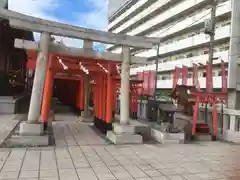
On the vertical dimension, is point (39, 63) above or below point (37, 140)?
above

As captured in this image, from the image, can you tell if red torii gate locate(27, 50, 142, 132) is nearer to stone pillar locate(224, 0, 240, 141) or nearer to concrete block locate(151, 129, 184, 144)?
concrete block locate(151, 129, 184, 144)

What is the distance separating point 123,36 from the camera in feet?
31.6

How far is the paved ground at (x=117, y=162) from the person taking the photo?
18.6 ft

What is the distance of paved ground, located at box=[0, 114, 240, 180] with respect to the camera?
5672mm

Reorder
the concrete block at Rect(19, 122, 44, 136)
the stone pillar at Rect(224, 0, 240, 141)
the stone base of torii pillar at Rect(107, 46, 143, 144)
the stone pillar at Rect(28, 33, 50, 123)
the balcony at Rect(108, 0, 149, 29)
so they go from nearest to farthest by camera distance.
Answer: the concrete block at Rect(19, 122, 44, 136)
the stone pillar at Rect(28, 33, 50, 123)
the stone base of torii pillar at Rect(107, 46, 143, 144)
the stone pillar at Rect(224, 0, 240, 141)
the balcony at Rect(108, 0, 149, 29)

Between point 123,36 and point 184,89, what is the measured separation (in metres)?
3.80

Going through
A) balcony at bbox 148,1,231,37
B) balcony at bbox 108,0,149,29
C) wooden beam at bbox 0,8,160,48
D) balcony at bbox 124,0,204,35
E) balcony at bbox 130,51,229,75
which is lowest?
wooden beam at bbox 0,8,160,48

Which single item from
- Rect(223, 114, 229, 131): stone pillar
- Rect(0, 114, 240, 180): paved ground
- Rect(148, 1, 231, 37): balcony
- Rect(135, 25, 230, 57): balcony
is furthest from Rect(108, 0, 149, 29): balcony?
Rect(0, 114, 240, 180): paved ground

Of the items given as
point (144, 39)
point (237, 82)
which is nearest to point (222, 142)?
point (144, 39)

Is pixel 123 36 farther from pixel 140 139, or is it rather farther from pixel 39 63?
pixel 140 139

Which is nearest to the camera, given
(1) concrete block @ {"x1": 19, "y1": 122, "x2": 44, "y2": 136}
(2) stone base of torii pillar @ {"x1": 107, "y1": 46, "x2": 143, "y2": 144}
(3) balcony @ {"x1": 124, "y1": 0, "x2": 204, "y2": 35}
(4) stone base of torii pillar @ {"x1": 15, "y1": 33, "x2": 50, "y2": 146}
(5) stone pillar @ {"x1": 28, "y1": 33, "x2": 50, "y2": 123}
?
(4) stone base of torii pillar @ {"x1": 15, "y1": 33, "x2": 50, "y2": 146}

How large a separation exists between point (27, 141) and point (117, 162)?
301 centimetres

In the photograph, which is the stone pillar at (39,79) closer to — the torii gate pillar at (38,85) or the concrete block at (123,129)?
the torii gate pillar at (38,85)

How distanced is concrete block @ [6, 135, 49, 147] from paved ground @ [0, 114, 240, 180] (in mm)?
424
